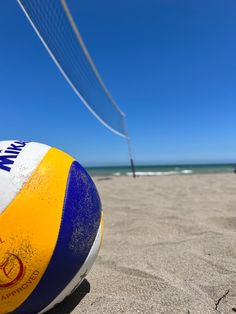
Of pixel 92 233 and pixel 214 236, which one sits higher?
pixel 92 233

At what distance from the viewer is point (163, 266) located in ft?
7.21

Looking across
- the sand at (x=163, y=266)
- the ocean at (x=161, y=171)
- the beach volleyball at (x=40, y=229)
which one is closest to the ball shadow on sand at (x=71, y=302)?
the sand at (x=163, y=266)

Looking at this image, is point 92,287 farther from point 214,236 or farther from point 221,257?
point 214,236

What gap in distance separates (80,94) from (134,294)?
6043mm

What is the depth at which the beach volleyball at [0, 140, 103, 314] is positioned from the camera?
4.57ft

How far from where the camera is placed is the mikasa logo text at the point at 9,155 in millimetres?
1546

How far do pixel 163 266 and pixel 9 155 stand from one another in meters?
1.26

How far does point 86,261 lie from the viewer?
1640 millimetres

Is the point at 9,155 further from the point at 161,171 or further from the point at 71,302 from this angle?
the point at 161,171

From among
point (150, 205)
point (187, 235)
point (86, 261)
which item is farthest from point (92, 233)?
point (150, 205)

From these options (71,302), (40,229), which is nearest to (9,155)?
(40,229)

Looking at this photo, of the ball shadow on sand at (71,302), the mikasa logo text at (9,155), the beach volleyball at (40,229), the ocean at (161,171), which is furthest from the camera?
the ocean at (161,171)

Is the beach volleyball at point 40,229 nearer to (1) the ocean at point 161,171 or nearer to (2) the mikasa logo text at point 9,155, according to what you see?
(2) the mikasa logo text at point 9,155

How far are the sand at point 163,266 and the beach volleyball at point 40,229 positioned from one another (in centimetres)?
26
